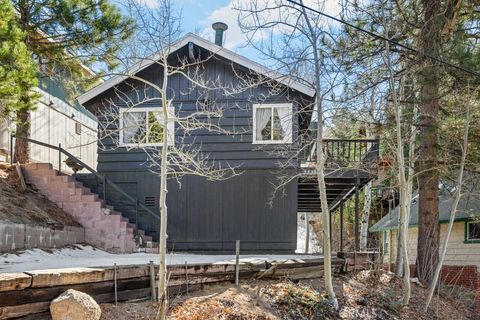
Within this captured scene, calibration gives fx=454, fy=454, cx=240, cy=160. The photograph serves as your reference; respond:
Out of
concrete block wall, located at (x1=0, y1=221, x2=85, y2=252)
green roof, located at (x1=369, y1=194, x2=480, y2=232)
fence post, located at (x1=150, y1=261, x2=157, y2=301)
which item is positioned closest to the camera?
fence post, located at (x1=150, y1=261, x2=157, y2=301)

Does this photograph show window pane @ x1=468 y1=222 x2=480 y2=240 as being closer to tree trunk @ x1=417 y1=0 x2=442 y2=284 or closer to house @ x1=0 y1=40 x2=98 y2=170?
tree trunk @ x1=417 y1=0 x2=442 y2=284

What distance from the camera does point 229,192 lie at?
12062 millimetres

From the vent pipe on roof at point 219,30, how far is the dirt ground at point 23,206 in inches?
252

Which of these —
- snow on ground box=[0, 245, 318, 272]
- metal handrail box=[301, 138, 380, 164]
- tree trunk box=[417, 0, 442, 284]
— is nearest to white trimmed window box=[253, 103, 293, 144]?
metal handrail box=[301, 138, 380, 164]

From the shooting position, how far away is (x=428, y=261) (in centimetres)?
1141

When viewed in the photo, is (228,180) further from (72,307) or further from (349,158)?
(72,307)

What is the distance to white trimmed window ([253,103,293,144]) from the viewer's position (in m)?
11.9

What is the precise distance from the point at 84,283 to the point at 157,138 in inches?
276

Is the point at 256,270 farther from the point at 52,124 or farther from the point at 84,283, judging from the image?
the point at 52,124

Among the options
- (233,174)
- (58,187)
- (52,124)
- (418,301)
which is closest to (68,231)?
(58,187)

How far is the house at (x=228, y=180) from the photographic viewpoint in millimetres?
11859

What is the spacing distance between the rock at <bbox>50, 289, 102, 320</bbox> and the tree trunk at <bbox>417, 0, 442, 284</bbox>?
8367mm

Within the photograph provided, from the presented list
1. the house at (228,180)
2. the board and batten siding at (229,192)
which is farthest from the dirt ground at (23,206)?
the board and batten siding at (229,192)

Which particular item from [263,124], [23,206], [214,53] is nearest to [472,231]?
[263,124]
